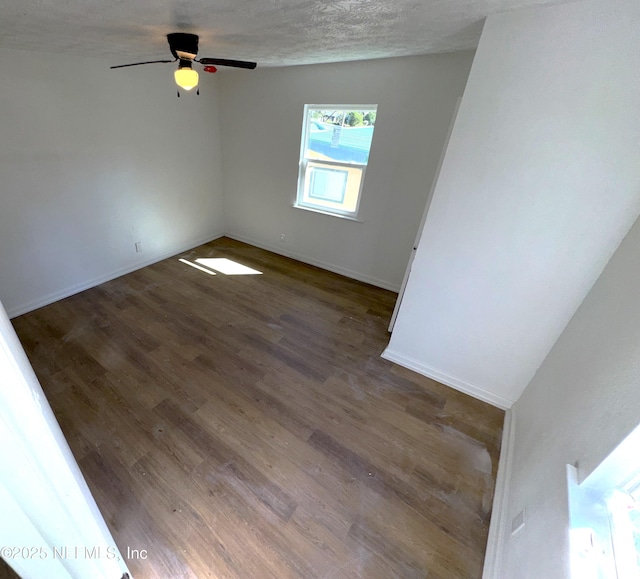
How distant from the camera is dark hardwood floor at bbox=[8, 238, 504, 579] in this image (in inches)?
52.2

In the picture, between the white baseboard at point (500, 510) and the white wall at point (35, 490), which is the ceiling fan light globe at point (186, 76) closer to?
the white wall at point (35, 490)

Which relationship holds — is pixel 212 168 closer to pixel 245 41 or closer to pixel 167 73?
pixel 167 73

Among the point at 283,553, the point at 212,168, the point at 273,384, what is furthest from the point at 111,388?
the point at 212,168

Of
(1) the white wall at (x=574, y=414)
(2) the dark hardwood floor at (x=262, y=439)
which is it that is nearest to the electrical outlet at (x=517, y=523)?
(1) the white wall at (x=574, y=414)

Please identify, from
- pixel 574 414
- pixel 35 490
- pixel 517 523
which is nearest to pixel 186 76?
pixel 35 490

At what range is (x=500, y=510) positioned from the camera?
1466 mm

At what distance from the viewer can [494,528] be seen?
4.63 ft

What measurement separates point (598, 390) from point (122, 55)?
151 inches

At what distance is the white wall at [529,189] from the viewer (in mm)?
1306

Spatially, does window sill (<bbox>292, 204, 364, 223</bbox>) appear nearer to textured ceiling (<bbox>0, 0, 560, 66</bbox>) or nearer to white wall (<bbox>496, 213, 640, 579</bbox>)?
textured ceiling (<bbox>0, 0, 560, 66</bbox>)

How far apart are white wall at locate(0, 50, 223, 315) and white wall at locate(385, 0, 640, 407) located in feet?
10.2

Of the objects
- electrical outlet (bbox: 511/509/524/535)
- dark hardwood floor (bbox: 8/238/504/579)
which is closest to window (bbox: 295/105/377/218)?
dark hardwood floor (bbox: 8/238/504/579)

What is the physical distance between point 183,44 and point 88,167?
1741 millimetres

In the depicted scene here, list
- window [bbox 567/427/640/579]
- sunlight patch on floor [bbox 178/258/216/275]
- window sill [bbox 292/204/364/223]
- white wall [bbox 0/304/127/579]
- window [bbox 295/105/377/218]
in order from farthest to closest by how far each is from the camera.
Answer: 1. sunlight patch on floor [bbox 178/258/216/275]
2. window sill [bbox 292/204/364/223]
3. window [bbox 295/105/377/218]
4. window [bbox 567/427/640/579]
5. white wall [bbox 0/304/127/579]
